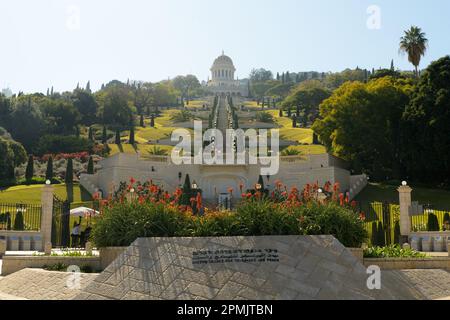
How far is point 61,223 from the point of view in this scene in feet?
73.7

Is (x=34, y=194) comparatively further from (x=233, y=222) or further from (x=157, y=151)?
(x=233, y=222)

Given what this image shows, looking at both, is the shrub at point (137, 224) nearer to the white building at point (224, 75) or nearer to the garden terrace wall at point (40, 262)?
the garden terrace wall at point (40, 262)

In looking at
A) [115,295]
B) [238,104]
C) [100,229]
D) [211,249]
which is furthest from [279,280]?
[238,104]

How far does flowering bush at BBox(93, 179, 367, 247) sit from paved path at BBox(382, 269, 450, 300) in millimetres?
1823

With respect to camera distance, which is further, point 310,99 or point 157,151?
point 310,99

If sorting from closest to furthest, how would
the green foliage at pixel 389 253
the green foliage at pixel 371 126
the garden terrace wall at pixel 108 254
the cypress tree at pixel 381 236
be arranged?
the garden terrace wall at pixel 108 254, the green foliage at pixel 389 253, the cypress tree at pixel 381 236, the green foliage at pixel 371 126

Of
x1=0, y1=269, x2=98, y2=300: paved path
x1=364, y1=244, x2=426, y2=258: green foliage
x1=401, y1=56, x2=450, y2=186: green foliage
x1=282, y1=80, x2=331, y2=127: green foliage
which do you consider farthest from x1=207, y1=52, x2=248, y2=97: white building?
x1=0, y1=269, x2=98, y2=300: paved path

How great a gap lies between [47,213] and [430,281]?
14355mm

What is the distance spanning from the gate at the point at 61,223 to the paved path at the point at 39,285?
815 centimetres

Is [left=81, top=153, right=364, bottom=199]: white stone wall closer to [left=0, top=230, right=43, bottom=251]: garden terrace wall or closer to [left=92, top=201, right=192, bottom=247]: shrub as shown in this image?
[left=0, top=230, right=43, bottom=251]: garden terrace wall

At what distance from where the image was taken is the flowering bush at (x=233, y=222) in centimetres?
1410

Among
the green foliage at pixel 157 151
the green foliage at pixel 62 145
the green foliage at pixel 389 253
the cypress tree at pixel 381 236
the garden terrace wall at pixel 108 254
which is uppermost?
the green foliage at pixel 62 145

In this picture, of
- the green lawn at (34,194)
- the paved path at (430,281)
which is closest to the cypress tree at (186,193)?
the green lawn at (34,194)

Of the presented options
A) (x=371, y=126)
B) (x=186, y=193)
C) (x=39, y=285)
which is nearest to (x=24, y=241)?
(x=39, y=285)
